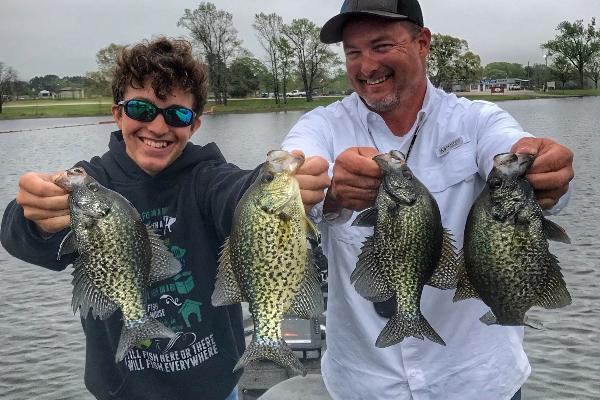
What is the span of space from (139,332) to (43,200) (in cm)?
82

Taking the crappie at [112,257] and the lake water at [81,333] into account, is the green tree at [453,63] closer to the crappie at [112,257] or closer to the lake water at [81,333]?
the lake water at [81,333]

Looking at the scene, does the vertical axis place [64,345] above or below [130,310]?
below

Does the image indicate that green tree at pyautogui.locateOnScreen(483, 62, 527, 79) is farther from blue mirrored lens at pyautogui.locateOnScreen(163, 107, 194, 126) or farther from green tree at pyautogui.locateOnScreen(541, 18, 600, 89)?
blue mirrored lens at pyautogui.locateOnScreen(163, 107, 194, 126)

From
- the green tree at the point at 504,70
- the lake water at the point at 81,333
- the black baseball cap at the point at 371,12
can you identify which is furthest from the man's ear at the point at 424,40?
the green tree at the point at 504,70

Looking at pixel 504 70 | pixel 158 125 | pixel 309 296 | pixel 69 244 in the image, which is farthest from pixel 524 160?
pixel 504 70

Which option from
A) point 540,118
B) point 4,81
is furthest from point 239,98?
point 540,118

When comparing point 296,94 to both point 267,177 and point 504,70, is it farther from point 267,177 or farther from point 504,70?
point 267,177

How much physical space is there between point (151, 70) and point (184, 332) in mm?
1568

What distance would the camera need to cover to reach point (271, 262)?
3002mm

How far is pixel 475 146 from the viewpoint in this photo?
12.0 ft

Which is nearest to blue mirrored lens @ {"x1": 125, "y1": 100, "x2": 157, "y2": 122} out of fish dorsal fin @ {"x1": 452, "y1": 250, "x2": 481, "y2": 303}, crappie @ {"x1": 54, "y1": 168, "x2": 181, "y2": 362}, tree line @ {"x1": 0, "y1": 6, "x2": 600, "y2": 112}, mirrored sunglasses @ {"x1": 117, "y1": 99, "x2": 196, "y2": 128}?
mirrored sunglasses @ {"x1": 117, "y1": 99, "x2": 196, "y2": 128}

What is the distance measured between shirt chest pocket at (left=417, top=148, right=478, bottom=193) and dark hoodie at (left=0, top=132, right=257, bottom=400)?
1086 mm

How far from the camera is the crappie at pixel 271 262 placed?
9.53 ft

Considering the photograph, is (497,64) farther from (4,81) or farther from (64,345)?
(64,345)
